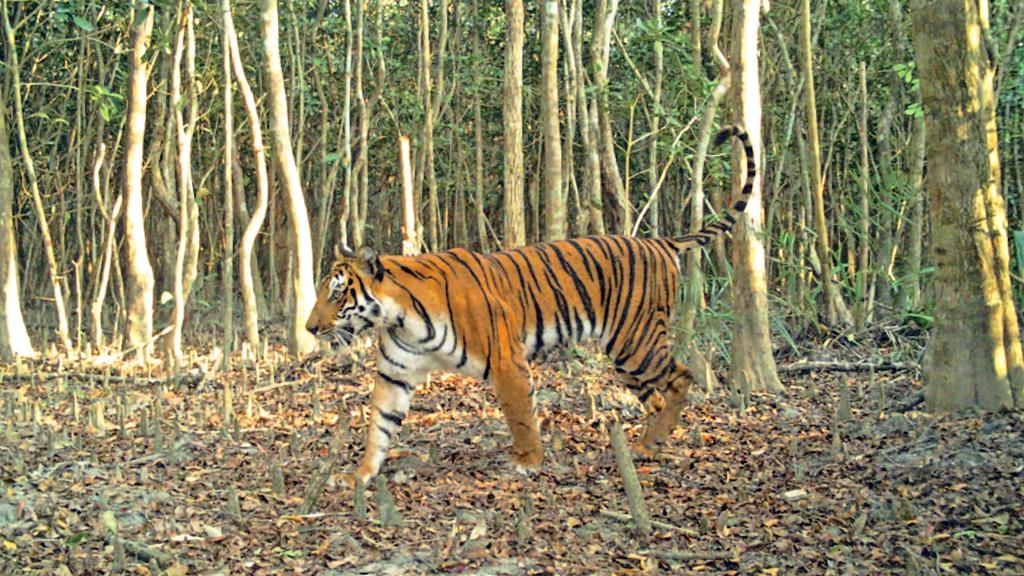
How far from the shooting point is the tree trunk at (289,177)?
1027 cm

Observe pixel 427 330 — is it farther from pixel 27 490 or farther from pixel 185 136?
pixel 185 136

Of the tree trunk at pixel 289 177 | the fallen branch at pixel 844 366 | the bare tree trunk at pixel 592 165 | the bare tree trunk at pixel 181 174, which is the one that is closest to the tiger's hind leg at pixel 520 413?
the fallen branch at pixel 844 366

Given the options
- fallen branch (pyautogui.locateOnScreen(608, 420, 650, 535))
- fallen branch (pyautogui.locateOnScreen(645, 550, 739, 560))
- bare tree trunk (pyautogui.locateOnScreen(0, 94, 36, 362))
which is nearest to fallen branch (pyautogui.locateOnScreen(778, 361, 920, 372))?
fallen branch (pyautogui.locateOnScreen(608, 420, 650, 535))

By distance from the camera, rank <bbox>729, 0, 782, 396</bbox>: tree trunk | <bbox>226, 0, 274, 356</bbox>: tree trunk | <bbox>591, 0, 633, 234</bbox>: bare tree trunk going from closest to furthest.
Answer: <bbox>729, 0, 782, 396</bbox>: tree trunk, <bbox>226, 0, 274, 356</bbox>: tree trunk, <bbox>591, 0, 633, 234</bbox>: bare tree trunk

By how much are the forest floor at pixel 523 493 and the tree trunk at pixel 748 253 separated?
0.24m

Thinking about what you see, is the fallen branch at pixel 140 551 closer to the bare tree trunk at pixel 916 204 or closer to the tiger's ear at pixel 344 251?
the tiger's ear at pixel 344 251

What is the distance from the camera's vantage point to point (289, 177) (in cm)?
1048

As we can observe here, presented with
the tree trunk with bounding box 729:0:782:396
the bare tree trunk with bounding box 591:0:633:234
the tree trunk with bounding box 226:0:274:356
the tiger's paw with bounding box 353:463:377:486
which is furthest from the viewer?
the bare tree trunk with bounding box 591:0:633:234

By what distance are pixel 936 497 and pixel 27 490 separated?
14.9 ft

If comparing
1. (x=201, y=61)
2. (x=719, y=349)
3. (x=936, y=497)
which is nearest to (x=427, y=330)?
(x=936, y=497)

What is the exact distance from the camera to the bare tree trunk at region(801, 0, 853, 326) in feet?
31.7

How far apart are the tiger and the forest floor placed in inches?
12.8

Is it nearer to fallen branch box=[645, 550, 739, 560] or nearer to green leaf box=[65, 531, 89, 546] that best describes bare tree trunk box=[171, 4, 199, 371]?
green leaf box=[65, 531, 89, 546]

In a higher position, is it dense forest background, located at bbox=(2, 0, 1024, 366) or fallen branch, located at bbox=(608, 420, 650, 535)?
dense forest background, located at bbox=(2, 0, 1024, 366)
